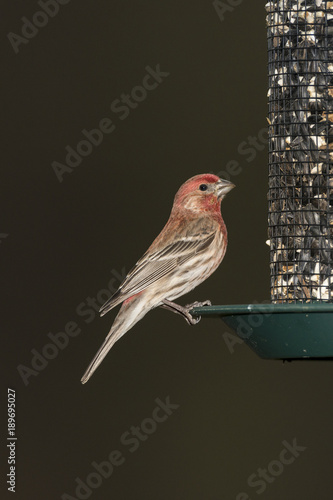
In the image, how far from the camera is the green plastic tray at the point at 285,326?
5.24m

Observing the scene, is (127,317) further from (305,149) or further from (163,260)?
(305,149)

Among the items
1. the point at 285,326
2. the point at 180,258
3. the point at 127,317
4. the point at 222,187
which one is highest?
the point at 222,187

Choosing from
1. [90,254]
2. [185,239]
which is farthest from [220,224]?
[90,254]

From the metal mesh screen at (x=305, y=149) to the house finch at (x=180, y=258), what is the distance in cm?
82

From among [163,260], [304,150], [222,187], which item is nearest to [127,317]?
[163,260]

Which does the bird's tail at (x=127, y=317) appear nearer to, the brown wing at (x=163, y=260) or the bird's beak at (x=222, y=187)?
the brown wing at (x=163, y=260)

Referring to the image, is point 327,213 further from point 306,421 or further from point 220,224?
point 306,421

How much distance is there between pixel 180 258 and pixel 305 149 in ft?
4.00

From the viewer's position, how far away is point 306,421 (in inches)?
357

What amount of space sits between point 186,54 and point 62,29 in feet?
3.45

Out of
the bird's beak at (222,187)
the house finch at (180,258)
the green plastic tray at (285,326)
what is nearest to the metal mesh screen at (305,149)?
the green plastic tray at (285,326)

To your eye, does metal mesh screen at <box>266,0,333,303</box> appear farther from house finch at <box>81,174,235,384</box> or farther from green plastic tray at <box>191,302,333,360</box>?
house finch at <box>81,174,235,384</box>

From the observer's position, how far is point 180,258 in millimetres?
6957

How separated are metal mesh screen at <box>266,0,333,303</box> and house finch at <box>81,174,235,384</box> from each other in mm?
817
